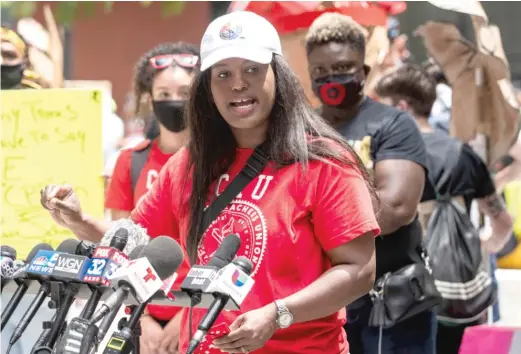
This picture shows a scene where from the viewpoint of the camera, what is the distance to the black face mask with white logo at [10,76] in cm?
584

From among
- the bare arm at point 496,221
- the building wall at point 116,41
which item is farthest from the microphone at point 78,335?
the building wall at point 116,41

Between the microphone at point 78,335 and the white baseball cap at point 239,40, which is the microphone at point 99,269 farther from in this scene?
the white baseball cap at point 239,40

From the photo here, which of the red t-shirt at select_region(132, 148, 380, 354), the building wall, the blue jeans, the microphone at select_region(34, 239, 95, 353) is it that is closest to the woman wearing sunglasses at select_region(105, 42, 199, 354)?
the blue jeans

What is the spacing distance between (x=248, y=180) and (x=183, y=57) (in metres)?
1.80

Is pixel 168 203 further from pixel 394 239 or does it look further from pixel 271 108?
pixel 394 239

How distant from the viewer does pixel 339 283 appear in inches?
119

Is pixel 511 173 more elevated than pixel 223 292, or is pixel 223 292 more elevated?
pixel 223 292

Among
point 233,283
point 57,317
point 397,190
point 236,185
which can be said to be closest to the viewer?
point 233,283

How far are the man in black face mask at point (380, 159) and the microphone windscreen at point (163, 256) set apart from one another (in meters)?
1.59

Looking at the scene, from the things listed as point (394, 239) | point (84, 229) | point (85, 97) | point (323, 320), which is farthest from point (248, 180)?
point (85, 97)

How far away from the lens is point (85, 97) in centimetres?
511

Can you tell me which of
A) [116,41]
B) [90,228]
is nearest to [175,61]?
[90,228]

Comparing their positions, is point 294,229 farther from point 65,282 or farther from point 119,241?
point 65,282

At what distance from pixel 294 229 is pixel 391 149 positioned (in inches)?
55.8
